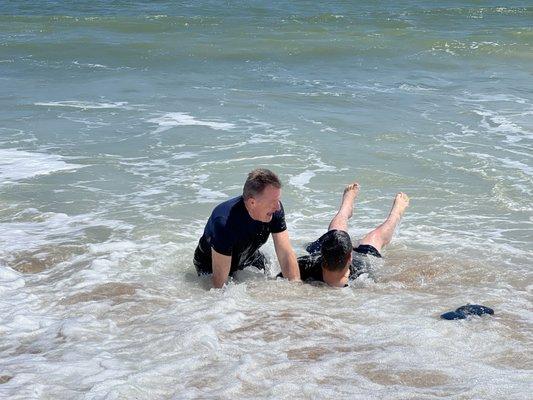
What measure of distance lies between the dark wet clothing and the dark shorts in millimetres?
351

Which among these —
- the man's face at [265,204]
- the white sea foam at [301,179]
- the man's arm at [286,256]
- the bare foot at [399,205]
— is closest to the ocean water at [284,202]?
the white sea foam at [301,179]

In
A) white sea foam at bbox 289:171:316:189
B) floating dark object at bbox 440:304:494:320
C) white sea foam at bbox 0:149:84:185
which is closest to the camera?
floating dark object at bbox 440:304:494:320

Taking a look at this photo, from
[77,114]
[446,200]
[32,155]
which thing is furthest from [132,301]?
[77,114]

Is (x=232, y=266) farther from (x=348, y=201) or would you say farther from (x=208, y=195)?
(x=208, y=195)

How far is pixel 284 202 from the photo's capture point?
986 centimetres

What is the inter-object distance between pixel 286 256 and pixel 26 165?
17.9 ft

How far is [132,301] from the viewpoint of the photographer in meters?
6.76

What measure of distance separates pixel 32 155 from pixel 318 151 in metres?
3.87

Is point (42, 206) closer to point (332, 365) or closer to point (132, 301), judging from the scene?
point (132, 301)

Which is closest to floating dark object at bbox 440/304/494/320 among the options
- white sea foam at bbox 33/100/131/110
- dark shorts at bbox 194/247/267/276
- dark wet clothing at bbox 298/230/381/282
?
dark wet clothing at bbox 298/230/381/282

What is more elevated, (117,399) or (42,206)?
(117,399)

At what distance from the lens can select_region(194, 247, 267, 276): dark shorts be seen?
7.33 metres

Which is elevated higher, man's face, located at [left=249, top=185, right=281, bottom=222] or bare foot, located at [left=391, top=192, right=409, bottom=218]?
man's face, located at [left=249, top=185, right=281, bottom=222]

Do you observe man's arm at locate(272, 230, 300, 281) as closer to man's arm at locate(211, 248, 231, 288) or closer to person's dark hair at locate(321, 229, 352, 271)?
person's dark hair at locate(321, 229, 352, 271)
